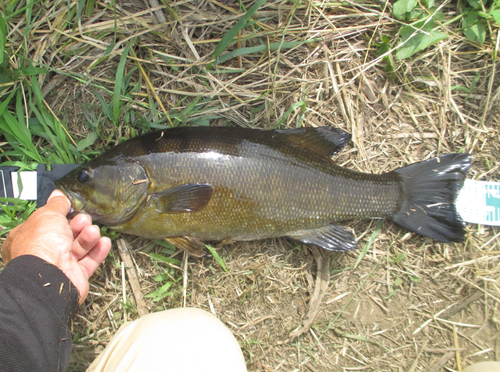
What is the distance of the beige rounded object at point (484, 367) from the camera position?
2.75 metres

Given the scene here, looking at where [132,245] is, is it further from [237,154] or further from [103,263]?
[237,154]

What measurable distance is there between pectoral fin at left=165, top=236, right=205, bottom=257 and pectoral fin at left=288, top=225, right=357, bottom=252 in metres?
0.81

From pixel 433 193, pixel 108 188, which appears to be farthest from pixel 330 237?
pixel 108 188

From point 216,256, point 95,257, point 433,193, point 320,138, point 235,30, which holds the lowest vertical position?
point 216,256

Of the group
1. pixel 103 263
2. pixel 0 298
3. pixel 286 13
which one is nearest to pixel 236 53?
pixel 286 13

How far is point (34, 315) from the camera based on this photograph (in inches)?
76.7

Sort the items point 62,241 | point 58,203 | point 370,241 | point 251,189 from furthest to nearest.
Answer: point 370,241 → point 251,189 → point 58,203 → point 62,241

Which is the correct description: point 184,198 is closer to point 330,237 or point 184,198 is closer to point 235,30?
point 330,237

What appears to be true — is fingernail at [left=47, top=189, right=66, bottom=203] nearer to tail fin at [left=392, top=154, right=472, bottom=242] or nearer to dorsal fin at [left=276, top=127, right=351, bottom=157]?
dorsal fin at [left=276, top=127, right=351, bottom=157]

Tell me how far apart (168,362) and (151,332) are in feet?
0.91

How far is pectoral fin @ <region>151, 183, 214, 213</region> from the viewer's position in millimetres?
2508

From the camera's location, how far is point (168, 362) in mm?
2195

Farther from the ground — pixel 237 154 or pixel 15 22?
pixel 15 22

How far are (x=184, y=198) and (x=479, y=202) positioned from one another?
9.15 feet
